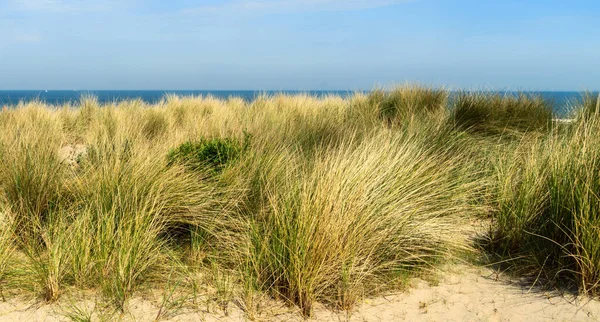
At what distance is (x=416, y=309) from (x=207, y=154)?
2624mm

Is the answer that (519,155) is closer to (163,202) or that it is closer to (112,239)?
(163,202)

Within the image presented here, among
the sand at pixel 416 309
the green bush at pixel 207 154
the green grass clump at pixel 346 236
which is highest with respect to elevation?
the green bush at pixel 207 154

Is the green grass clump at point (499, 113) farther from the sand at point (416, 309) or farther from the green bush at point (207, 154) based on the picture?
the sand at point (416, 309)

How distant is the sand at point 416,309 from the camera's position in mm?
2924

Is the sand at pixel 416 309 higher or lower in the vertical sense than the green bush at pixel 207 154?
lower

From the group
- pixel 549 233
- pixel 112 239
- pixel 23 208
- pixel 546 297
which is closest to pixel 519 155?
pixel 549 233

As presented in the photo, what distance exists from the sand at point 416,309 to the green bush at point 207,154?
73.4 inches

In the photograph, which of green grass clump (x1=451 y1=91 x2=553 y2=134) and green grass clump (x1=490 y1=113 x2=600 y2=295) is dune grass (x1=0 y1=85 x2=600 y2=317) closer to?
green grass clump (x1=490 y1=113 x2=600 y2=295)

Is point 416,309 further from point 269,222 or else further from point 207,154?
point 207,154

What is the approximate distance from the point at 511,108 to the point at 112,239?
615 centimetres

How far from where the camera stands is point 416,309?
121 inches

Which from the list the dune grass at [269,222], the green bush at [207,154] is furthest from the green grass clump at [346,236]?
the green bush at [207,154]

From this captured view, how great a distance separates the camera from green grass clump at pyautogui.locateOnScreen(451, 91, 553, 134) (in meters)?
7.12

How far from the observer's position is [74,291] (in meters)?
3.11
